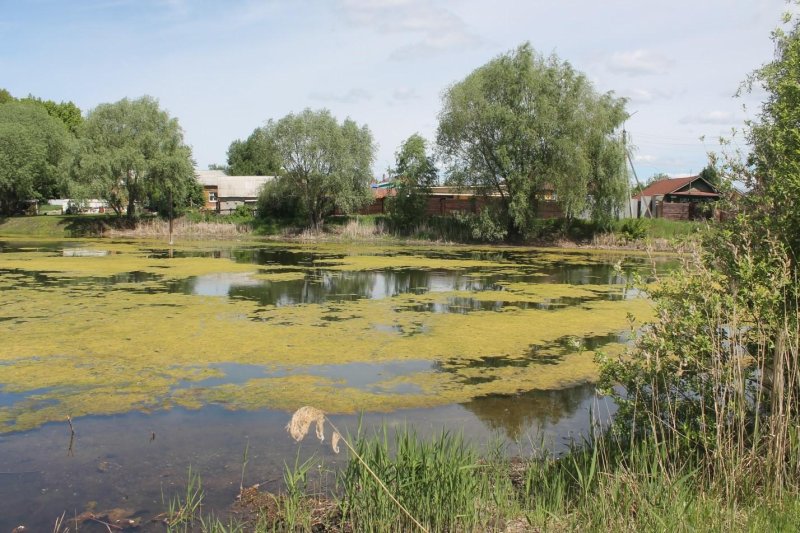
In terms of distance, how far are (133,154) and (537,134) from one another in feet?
80.4

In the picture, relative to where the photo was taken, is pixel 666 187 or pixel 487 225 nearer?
pixel 487 225

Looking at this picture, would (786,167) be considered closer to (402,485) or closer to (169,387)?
(402,485)

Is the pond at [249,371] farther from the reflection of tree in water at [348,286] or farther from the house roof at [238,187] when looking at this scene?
the house roof at [238,187]

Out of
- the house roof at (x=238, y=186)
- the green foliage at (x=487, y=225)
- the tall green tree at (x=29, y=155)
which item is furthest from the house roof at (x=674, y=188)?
the tall green tree at (x=29, y=155)

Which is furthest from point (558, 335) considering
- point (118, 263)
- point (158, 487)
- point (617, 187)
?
point (617, 187)

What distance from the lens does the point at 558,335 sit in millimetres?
11445

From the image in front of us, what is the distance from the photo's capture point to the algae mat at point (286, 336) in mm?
7805

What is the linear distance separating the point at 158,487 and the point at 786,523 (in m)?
4.45

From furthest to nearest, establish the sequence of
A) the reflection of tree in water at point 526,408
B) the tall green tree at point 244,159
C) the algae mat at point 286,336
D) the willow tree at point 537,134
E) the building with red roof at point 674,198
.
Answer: the tall green tree at point 244,159
the building with red roof at point 674,198
the willow tree at point 537,134
the algae mat at point 286,336
the reflection of tree in water at point 526,408

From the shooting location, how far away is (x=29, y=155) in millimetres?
46031

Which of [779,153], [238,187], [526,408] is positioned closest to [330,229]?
[238,187]

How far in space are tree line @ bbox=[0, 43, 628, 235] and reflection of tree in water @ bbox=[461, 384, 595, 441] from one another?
28.2 metres

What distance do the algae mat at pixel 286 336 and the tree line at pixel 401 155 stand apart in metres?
15.7

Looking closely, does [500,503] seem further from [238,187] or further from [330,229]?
[238,187]
